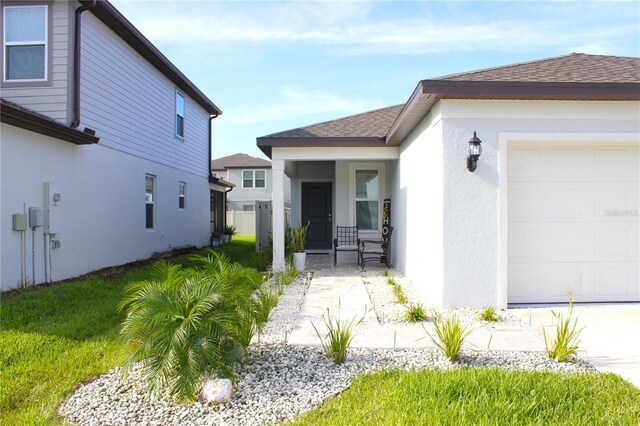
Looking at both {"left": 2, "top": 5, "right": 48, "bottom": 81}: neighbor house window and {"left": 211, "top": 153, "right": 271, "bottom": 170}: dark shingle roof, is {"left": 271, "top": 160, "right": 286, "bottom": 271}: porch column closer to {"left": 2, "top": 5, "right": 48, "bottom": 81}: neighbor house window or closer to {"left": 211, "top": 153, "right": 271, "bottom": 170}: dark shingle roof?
{"left": 2, "top": 5, "right": 48, "bottom": 81}: neighbor house window

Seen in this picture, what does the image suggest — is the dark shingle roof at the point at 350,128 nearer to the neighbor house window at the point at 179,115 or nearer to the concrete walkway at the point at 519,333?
the concrete walkway at the point at 519,333

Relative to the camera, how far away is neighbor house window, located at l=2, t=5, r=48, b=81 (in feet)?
28.0

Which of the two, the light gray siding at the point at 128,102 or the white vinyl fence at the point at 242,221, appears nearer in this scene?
the light gray siding at the point at 128,102

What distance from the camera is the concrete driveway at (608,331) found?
392 centimetres

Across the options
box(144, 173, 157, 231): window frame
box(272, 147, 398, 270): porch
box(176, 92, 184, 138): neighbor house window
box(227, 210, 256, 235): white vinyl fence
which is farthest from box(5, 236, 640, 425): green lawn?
box(227, 210, 256, 235): white vinyl fence

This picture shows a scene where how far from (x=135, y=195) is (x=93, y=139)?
9.09ft

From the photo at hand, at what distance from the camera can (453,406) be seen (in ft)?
9.75

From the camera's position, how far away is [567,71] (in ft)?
20.0

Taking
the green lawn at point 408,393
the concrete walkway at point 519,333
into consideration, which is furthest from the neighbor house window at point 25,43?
the concrete walkway at point 519,333

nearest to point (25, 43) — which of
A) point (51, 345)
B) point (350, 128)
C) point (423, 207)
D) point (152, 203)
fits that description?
point (152, 203)

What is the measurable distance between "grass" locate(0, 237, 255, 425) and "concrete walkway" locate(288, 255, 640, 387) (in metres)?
1.94

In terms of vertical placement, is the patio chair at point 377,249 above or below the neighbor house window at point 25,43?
below

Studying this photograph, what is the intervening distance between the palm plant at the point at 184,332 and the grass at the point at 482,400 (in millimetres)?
816

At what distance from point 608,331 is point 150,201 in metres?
11.1
